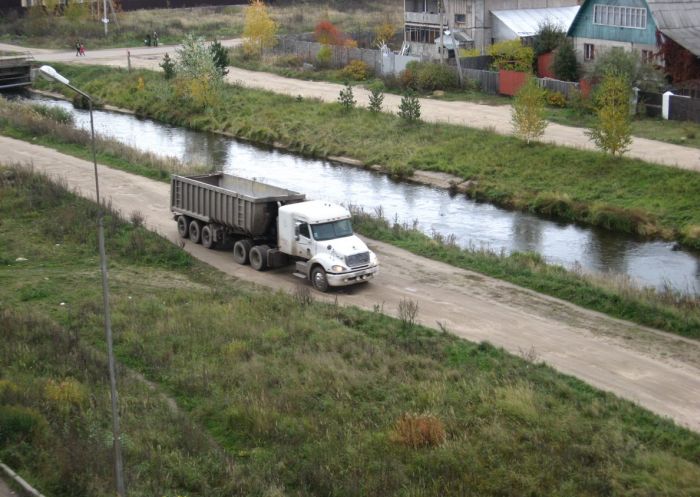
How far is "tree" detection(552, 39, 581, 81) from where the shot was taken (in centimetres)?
5888

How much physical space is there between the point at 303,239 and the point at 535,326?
712 cm

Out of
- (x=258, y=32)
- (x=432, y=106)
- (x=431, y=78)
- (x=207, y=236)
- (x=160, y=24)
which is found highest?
(x=160, y=24)

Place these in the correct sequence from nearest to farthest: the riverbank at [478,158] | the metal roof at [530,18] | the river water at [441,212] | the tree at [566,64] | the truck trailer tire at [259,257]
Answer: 1. the truck trailer tire at [259,257]
2. the river water at [441,212]
3. the riverbank at [478,158]
4. the tree at [566,64]
5. the metal roof at [530,18]

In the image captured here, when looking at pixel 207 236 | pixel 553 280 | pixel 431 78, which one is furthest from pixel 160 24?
pixel 553 280

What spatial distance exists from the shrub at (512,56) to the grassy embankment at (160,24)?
24763mm

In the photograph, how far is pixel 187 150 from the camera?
174 feet

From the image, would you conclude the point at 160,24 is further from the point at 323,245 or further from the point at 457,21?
the point at 323,245

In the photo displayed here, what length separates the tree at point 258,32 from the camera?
7381cm

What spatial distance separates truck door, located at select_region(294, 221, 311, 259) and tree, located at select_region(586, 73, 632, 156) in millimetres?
17932

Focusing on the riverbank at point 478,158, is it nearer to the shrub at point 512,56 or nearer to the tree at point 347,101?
the tree at point 347,101

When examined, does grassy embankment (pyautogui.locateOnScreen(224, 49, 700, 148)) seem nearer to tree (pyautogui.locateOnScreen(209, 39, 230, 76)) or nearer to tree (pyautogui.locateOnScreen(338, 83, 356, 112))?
tree (pyautogui.locateOnScreen(338, 83, 356, 112))

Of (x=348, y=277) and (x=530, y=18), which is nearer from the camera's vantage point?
(x=348, y=277)

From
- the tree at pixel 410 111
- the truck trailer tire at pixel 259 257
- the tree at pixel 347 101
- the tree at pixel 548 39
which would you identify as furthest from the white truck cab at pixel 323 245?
the tree at pixel 548 39

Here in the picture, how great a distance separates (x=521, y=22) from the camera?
68.8 m
